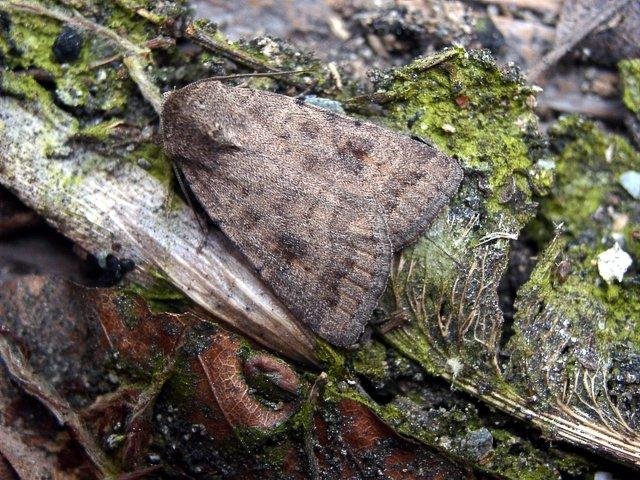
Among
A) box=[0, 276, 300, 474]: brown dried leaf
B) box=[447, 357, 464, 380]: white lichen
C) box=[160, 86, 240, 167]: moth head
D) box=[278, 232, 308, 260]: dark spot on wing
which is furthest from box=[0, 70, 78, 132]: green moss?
box=[447, 357, 464, 380]: white lichen

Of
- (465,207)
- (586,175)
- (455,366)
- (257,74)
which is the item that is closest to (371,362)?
(455,366)

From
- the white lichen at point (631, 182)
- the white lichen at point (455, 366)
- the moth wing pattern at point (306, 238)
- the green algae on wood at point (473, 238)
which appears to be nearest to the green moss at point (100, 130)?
the moth wing pattern at point (306, 238)

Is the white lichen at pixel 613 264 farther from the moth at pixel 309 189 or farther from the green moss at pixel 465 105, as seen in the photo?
the moth at pixel 309 189

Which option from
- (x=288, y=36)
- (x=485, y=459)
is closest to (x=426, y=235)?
(x=485, y=459)

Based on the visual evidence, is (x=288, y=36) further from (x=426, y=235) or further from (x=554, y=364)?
(x=554, y=364)

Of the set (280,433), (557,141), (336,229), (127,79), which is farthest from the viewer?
(557,141)

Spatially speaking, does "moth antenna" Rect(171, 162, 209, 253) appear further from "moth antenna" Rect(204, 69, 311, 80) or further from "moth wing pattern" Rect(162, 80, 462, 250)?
"moth antenna" Rect(204, 69, 311, 80)

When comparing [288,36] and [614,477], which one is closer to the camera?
[614,477]

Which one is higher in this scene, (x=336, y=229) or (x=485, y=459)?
(x=336, y=229)
